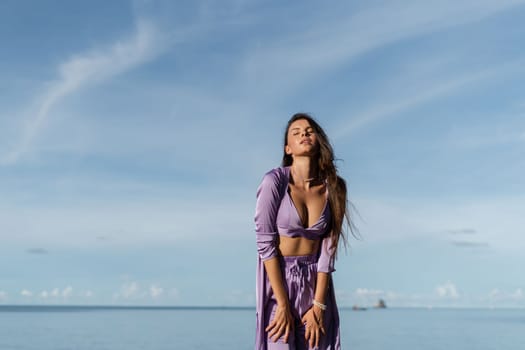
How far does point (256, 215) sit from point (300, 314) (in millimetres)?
732

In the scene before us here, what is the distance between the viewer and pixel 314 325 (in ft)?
14.8

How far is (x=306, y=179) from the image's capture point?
471 centimetres

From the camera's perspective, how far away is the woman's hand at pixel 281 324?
14.6 feet

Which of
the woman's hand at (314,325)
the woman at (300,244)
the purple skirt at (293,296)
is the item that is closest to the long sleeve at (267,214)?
the woman at (300,244)

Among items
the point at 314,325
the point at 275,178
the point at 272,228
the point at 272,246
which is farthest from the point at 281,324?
the point at 275,178

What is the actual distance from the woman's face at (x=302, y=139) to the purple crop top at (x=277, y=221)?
0.22 m

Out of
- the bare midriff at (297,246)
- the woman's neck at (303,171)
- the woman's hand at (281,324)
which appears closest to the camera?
the woman's hand at (281,324)

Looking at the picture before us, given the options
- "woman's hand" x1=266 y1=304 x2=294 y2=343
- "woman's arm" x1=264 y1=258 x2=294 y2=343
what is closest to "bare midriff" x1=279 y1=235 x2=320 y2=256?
"woman's arm" x1=264 y1=258 x2=294 y2=343

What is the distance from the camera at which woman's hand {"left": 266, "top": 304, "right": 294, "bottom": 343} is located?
4438 millimetres

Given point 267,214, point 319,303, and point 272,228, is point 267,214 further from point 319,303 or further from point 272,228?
point 319,303

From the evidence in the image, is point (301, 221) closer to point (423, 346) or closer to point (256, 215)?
point (256, 215)

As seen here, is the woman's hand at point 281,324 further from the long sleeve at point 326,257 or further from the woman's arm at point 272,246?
the long sleeve at point 326,257

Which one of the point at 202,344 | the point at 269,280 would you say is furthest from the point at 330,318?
the point at 202,344

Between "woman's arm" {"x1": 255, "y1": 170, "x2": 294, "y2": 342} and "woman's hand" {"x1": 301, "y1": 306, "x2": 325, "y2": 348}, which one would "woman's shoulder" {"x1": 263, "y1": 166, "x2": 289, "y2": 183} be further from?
"woman's hand" {"x1": 301, "y1": 306, "x2": 325, "y2": 348}
